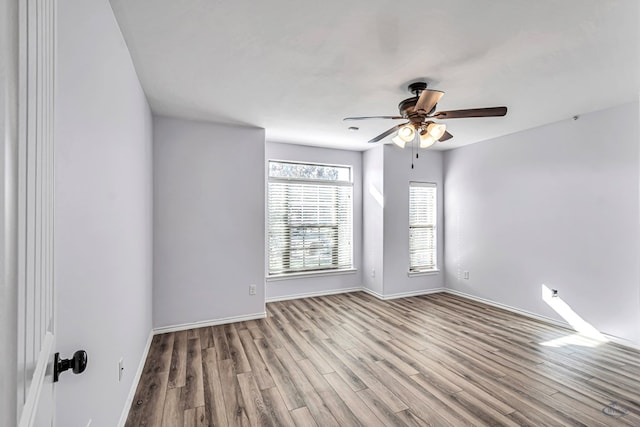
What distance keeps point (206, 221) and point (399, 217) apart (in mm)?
3035

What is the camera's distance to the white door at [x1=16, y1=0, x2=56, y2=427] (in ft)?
1.72

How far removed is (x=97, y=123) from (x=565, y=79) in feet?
11.4

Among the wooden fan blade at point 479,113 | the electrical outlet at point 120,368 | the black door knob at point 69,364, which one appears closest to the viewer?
the black door knob at point 69,364

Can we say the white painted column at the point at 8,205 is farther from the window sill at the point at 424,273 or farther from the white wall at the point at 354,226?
the window sill at the point at 424,273

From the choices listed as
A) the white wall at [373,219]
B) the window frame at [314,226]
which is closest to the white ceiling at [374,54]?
the window frame at [314,226]

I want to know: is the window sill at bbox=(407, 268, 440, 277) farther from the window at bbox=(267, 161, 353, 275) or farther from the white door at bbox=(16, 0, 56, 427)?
the white door at bbox=(16, 0, 56, 427)

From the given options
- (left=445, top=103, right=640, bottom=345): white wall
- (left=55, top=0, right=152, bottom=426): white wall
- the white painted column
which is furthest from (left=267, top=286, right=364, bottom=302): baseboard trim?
the white painted column

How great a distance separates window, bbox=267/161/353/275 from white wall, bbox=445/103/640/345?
1.96 metres

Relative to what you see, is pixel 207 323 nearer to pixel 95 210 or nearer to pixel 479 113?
pixel 95 210

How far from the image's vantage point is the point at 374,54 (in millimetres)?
2188

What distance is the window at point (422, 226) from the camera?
5258 mm

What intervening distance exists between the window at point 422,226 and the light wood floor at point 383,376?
155 cm

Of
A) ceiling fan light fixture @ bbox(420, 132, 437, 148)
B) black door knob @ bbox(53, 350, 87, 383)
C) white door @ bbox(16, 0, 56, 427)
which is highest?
ceiling fan light fixture @ bbox(420, 132, 437, 148)

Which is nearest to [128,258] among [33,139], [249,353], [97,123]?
[97,123]
